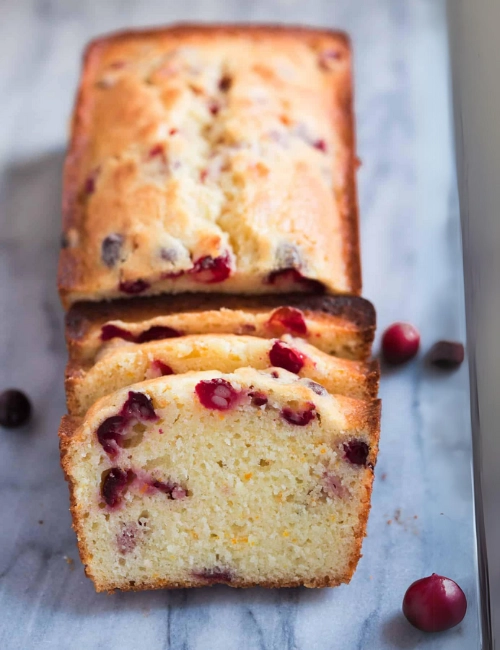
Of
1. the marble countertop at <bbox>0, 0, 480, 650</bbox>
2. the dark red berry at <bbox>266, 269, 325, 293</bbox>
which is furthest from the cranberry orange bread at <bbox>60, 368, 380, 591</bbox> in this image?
the dark red berry at <bbox>266, 269, 325, 293</bbox>

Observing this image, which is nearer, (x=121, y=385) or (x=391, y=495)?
(x=121, y=385)

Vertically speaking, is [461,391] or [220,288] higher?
[220,288]

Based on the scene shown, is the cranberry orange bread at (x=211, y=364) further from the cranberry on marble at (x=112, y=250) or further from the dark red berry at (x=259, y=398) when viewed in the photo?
the cranberry on marble at (x=112, y=250)

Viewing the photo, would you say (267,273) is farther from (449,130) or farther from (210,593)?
(449,130)

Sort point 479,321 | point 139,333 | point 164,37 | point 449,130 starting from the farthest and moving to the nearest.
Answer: point 449,130
point 164,37
point 139,333
point 479,321

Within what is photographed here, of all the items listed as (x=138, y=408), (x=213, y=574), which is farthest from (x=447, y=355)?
(x=138, y=408)

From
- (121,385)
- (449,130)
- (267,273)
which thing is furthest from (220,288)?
(449,130)
